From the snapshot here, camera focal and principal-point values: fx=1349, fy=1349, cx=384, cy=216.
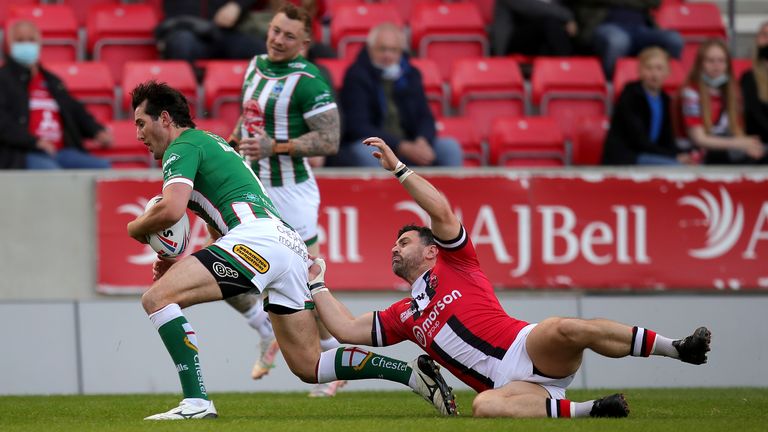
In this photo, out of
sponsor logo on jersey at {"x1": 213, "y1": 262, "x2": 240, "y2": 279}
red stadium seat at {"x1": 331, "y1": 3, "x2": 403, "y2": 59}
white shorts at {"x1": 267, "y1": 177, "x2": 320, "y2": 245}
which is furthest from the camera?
red stadium seat at {"x1": 331, "y1": 3, "x2": 403, "y2": 59}

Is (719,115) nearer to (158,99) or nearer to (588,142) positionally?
(588,142)

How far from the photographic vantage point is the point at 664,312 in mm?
11352

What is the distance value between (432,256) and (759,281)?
15.5 feet

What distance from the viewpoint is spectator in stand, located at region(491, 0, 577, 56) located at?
13281 millimetres

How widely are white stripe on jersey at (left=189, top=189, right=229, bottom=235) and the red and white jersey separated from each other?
1.14 metres

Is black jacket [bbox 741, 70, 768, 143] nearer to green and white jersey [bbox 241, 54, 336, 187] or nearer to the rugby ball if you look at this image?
green and white jersey [bbox 241, 54, 336, 187]

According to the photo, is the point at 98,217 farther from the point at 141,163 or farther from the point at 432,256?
the point at 432,256

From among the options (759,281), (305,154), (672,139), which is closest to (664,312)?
(759,281)

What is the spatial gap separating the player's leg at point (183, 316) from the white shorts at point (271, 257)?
184 millimetres

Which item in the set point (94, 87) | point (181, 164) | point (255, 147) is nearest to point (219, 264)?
point (181, 164)

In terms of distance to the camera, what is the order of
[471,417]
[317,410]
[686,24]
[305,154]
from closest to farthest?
[471,417], [317,410], [305,154], [686,24]

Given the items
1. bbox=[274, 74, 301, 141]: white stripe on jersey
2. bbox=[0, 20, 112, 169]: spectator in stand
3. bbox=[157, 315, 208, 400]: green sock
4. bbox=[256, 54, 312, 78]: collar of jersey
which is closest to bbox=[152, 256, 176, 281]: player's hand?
bbox=[157, 315, 208, 400]: green sock

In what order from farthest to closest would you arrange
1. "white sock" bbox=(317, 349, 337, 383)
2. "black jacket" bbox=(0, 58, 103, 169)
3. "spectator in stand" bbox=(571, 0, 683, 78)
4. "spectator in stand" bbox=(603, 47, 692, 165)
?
"spectator in stand" bbox=(571, 0, 683, 78), "spectator in stand" bbox=(603, 47, 692, 165), "black jacket" bbox=(0, 58, 103, 169), "white sock" bbox=(317, 349, 337, 383)

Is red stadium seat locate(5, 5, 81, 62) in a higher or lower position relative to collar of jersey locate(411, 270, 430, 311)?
higher
